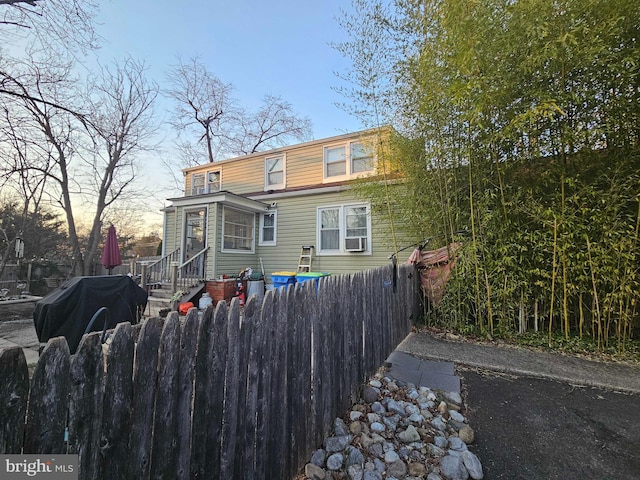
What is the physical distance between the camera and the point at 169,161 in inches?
625

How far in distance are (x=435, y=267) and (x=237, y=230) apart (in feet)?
19.4

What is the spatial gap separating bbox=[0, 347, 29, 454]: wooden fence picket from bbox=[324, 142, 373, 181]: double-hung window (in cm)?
767

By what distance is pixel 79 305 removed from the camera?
3121 mm

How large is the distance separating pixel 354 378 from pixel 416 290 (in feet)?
9.40

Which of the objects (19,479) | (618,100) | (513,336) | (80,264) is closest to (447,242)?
(513,336)

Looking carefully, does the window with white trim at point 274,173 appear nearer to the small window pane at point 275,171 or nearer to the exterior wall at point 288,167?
the small window pane at point 275,171

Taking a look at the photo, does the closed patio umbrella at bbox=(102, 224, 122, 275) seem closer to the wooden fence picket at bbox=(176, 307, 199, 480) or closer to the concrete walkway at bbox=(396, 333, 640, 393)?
the concrete walkway at bbox=(396, 333, 640, 393)

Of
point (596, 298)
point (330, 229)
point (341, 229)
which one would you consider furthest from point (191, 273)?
point (596, 298)

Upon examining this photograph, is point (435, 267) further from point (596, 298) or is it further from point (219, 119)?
point (219, 119)

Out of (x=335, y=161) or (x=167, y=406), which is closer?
(x=167, y=406)

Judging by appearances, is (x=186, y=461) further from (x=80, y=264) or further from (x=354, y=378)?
(x=80, y=264)

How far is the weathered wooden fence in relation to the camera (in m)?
0.76

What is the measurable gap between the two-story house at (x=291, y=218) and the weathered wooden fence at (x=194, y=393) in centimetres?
508

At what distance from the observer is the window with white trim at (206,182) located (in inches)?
426
